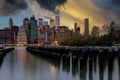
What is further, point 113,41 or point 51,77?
point 113,41

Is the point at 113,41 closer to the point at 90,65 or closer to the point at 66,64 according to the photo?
the point at 66,64

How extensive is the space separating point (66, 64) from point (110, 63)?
769cm

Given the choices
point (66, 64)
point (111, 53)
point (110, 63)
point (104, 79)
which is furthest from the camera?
point (111, 53)

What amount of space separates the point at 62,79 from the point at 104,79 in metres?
4.37

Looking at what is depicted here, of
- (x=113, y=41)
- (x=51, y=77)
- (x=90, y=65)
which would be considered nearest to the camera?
(x=51, y=77)

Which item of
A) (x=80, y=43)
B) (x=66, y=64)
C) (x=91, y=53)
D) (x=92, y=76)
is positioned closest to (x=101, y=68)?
(x=92, y=76)

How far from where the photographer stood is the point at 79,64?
42.5m

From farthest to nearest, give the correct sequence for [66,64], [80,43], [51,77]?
1. [80,43]
2. [66,64]
3. [51,77]

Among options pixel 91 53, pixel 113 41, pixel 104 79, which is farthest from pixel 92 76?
pixel 113 41

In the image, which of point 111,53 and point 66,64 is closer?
point 66,64

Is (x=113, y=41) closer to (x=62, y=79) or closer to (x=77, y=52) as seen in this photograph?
(x=77, y=52)

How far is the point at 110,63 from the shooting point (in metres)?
45.3

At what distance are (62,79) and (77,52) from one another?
22051 mm

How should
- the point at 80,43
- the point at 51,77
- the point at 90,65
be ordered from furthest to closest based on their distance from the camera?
the point at 80,43 < the point at 90,65 < the point at 51,77
